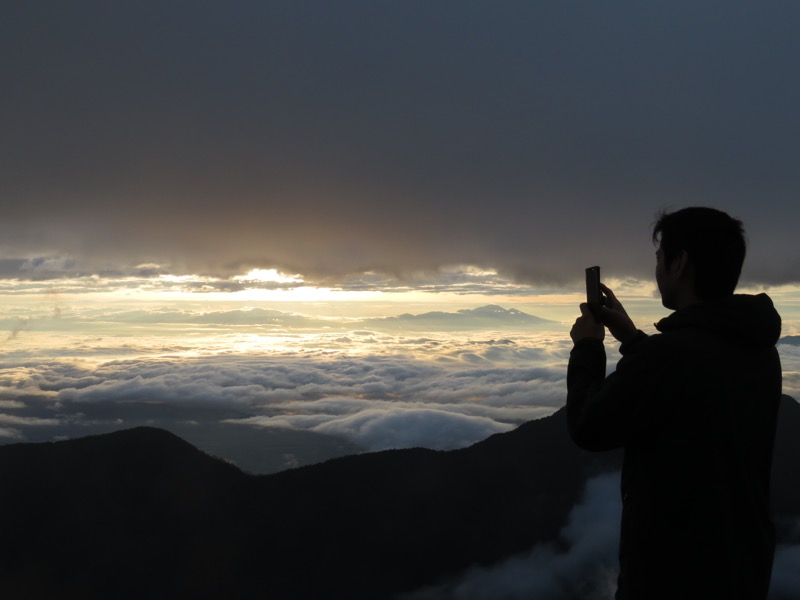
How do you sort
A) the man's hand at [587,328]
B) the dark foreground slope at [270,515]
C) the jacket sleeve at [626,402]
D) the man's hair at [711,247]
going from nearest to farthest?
the jacket sleeve at [626,402] → the man's hair at [711,247] → the man's hand at [587,328] → the dark foreground slope at [270,515]

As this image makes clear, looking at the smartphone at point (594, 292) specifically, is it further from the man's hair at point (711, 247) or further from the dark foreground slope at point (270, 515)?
the dark foreground slope at point (270, 515)

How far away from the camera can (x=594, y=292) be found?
2.36 m

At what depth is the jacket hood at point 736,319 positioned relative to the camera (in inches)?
75.1

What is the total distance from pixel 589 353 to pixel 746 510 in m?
0.67

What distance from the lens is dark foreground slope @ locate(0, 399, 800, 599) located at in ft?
381

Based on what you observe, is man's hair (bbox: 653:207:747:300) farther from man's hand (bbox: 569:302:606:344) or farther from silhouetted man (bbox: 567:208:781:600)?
man's hand (bbox: 569:302:606:344)

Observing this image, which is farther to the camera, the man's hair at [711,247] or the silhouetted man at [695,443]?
the man's hair at [711,247]

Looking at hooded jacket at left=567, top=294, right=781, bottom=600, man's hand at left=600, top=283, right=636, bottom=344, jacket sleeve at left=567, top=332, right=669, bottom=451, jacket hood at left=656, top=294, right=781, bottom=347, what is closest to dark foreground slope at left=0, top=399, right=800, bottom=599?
man's hand at left=600, top=283, right=636, bottom=344

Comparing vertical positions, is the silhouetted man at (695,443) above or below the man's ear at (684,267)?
below

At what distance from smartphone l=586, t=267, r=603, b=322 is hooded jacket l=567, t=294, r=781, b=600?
0.35 metres

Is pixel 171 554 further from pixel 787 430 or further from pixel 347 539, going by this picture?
pixel 787 430

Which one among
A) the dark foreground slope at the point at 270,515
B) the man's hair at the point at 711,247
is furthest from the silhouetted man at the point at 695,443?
the dark foreground slope at the point at 270,515

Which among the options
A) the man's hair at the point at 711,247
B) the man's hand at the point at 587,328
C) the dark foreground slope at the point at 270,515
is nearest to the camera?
the man's hair at the point at 711,247

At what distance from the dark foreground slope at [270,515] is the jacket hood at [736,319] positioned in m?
125
